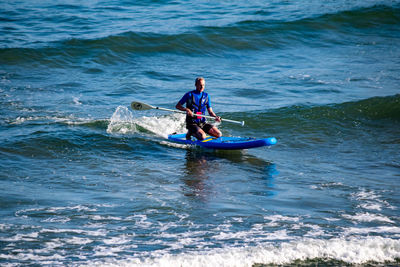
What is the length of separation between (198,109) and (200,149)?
0.94 metres

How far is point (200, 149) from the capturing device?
1145cm

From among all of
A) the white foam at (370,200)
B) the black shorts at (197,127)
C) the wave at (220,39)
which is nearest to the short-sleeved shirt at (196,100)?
the black shorts at (197,127)

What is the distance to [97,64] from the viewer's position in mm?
19438

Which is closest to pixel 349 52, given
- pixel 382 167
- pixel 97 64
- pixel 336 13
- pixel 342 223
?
pixel 336 13

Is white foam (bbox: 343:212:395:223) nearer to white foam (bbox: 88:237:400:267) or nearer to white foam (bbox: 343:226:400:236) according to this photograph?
white foam (bbox: 343:226:400:236)

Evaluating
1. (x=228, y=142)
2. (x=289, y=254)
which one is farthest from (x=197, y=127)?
(x=289, y=254)

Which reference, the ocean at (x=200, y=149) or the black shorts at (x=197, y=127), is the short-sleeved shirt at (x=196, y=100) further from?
the ocean at (x=200, y=149)

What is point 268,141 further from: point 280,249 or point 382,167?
point 280,249

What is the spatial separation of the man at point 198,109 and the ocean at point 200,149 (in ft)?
1.53

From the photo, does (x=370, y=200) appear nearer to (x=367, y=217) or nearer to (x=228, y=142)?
(x=367, y=217)

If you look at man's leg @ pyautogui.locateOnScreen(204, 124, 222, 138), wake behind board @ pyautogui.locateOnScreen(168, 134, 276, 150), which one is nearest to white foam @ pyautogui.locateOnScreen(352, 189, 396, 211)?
wake behind board @ pyautogui.locateOnScreen(168, 134, 276, 150)

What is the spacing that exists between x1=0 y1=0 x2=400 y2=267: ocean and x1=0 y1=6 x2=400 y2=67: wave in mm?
88

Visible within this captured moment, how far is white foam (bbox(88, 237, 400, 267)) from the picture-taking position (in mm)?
6273

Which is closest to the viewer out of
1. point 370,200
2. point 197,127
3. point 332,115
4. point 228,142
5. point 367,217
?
point 367,217
